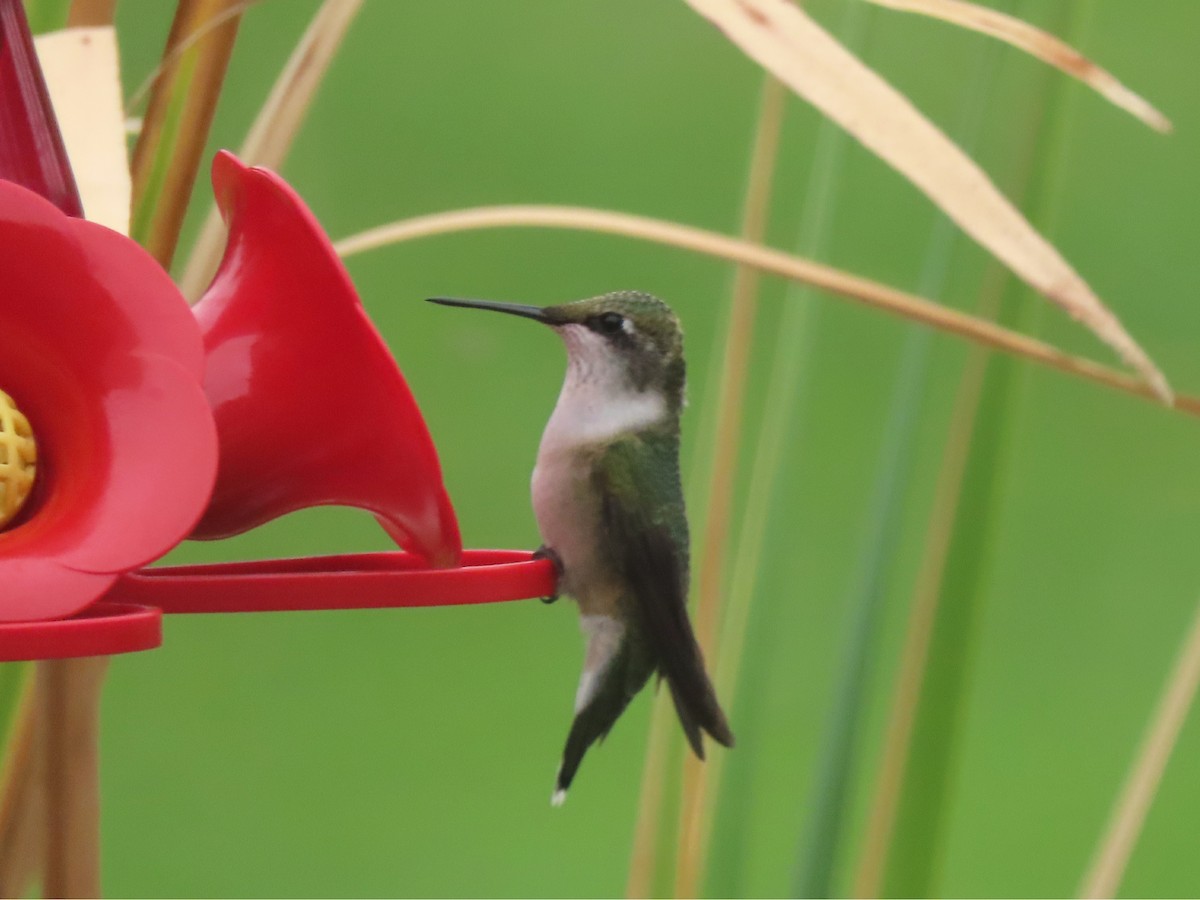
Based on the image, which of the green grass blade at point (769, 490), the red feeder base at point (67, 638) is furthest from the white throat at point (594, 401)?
the red feeder base at point (67, 638)

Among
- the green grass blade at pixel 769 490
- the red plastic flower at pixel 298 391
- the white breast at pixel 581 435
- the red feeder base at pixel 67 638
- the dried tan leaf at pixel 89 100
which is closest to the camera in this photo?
the red feeder base at pixel 67 638

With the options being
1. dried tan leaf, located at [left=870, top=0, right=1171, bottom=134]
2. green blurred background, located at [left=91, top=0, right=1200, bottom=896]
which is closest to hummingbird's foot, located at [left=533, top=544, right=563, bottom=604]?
dried tan leaf, located at [left=870, top=0, right=1171, bottom=134]

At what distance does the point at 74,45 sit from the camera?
34.5 inches

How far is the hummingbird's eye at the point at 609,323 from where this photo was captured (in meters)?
0.99

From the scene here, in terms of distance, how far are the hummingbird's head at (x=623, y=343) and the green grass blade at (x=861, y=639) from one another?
0.20 metres

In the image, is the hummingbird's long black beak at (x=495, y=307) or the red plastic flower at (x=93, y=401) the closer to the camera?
the red plastic flower at (x=93, y=401)

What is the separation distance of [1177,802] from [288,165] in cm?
174

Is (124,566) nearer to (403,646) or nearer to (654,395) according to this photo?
(654,395)

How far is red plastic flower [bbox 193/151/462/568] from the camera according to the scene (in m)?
0.72

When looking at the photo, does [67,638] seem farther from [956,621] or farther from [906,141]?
[956,621]

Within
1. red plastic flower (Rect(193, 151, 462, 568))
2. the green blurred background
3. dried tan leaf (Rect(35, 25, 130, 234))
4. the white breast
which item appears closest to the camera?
red plastic flower (Rect(193, 151, 462, 568))

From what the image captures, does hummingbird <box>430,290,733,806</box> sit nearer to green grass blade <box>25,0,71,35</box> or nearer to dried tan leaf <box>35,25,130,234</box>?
dried tan leaf <box>35,25,130,234</box>

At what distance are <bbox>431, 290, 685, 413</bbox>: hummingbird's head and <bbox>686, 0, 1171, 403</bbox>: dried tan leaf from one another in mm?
242

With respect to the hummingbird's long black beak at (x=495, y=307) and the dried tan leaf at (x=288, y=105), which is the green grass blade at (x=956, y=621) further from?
the dried tan leaf at (x=288, y=105)
